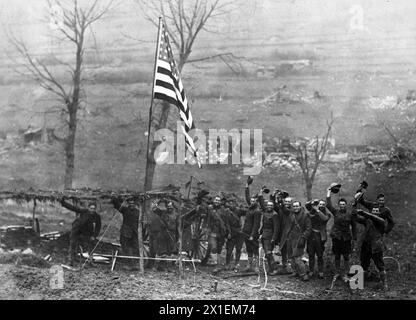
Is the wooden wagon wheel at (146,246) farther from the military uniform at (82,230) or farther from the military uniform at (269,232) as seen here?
the military uniform at (269,232)

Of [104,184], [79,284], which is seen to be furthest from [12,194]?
[104,184]

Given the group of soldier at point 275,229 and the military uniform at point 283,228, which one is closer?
the group of soldier at point 275,229

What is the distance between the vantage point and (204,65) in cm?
2489

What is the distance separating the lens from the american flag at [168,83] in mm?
10180

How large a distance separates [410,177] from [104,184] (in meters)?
11.6

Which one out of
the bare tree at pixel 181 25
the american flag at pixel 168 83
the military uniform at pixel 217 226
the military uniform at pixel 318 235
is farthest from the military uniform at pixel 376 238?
the bare tree at pixel 181 25

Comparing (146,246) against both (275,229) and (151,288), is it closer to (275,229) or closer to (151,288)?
(151,288)

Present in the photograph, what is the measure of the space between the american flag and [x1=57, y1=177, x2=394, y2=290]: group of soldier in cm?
214

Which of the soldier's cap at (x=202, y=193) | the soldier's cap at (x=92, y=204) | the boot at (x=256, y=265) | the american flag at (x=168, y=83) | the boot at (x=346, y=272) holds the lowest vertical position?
the boot at (x=256, y=265)

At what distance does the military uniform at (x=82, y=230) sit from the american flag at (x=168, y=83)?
3074 mm

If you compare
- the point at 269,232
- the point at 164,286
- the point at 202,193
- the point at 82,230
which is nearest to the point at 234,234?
the point at 269,232

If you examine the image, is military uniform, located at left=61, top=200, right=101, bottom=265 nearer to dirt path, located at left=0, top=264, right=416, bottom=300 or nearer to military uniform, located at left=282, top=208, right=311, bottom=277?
dirt path, located at left=0, top=264, right=416, bottom=300
